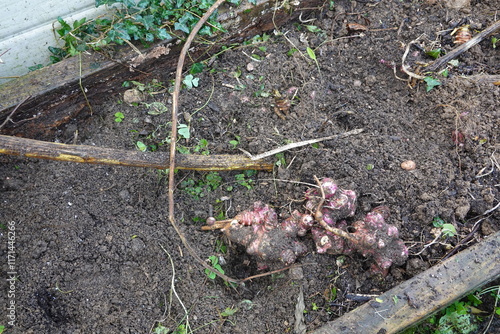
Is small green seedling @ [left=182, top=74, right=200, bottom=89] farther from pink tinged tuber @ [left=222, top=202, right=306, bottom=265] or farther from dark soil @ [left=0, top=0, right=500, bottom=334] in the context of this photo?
pink tinged tuber @ [left=222, top=202, right=306, bottom=265]

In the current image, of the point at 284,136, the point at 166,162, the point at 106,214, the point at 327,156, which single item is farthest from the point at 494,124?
the point at 106,214

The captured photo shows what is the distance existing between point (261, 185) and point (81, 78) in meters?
1.32

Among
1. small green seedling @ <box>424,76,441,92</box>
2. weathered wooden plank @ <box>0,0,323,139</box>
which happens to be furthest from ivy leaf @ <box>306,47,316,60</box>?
small green seedling @ <box>424,76,441,92</box>

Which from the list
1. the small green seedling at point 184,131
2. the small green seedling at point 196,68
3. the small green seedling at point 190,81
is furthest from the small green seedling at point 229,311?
the small green seedling at point 196,68

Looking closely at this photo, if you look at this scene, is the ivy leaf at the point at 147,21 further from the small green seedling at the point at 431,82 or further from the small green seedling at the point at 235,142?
the small green seedling at the point at 431,82

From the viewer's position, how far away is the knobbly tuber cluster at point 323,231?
2.04m

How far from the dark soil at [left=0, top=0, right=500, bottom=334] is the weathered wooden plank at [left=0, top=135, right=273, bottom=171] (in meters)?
0.17

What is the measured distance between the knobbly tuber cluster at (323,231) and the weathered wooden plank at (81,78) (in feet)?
4.02

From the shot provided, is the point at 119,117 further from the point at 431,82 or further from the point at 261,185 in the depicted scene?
the point at 431,82

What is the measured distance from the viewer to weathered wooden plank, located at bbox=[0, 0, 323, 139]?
2.48 m

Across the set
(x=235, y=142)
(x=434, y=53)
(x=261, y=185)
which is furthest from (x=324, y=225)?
(x=434, y=53)

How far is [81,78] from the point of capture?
253 centimetres

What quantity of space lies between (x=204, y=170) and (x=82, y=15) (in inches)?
55.7

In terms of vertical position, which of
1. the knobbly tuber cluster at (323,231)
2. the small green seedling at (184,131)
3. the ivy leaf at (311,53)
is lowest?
the knobbly tuber cluster at (323,231)
